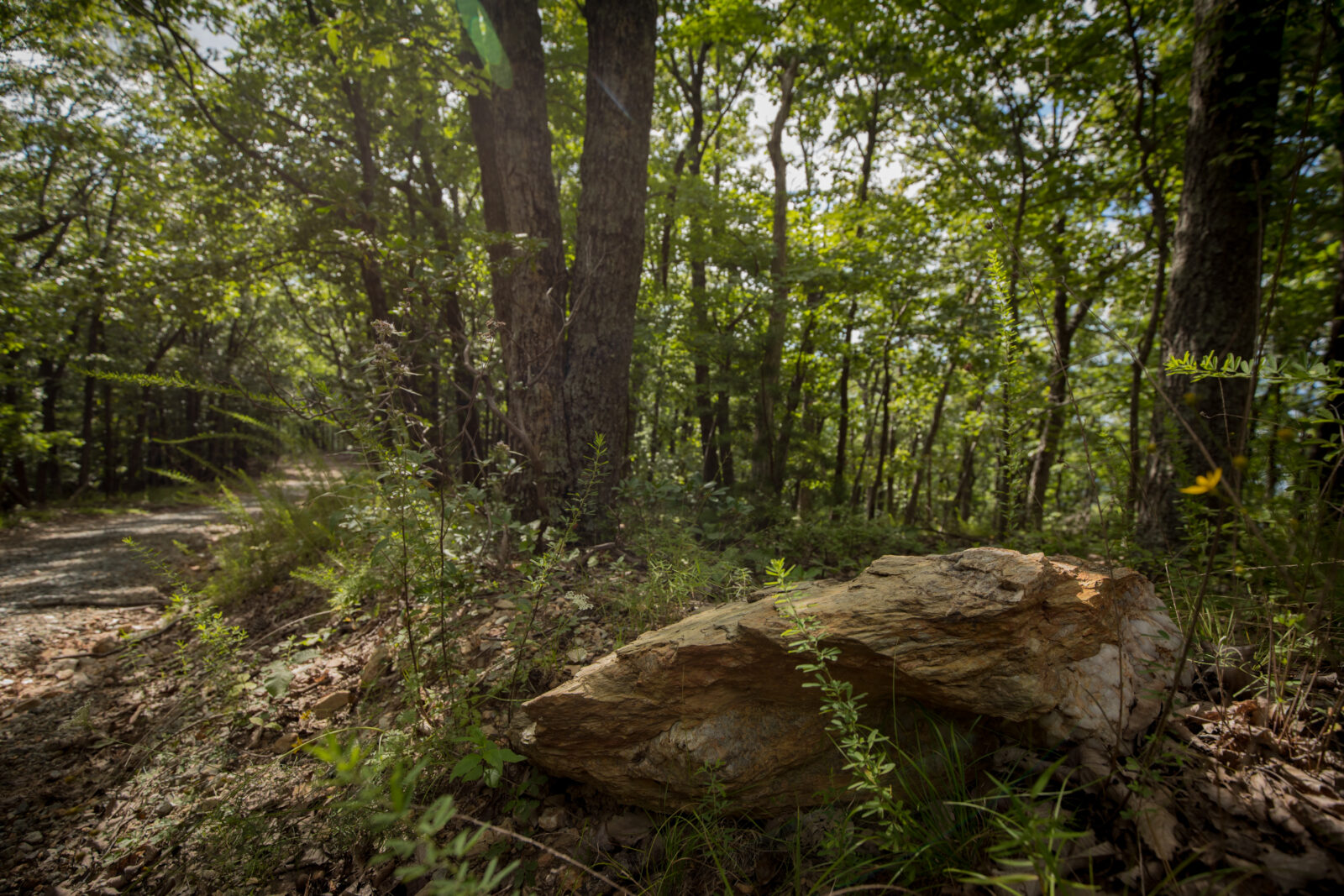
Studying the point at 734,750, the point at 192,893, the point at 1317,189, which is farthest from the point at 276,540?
the point at 1317,189

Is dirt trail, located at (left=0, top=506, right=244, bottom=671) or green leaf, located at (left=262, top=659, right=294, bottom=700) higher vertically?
green leaf, located at (left=262, top=659, right=294, bottom=700)

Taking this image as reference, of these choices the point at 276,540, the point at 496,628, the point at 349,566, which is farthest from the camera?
the point at 276,540

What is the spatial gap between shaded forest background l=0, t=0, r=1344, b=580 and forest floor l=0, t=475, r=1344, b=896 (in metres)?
0.64

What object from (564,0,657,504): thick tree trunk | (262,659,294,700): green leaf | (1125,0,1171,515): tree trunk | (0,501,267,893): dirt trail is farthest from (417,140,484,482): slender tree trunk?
(1125,0,1171,515): tree trunk

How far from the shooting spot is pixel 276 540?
5.19 meters

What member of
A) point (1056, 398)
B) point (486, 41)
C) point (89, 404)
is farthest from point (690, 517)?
point (89, 404)

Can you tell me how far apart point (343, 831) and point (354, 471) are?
3023mm

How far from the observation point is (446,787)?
203 centimetres

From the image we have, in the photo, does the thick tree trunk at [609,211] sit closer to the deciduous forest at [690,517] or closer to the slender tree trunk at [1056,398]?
the deciduous forest at [690,517]

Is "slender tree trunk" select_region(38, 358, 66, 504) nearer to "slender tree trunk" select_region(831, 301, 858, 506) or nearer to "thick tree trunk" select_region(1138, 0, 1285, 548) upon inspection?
"slender tree trunk" select_region(831, 301, 858, 506)

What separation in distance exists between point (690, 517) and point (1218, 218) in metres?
4.59

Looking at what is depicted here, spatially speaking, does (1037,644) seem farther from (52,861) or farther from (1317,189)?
(1317,189)

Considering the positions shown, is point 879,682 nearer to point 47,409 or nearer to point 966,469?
point 966,469

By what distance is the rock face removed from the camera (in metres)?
1.66
